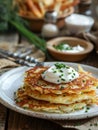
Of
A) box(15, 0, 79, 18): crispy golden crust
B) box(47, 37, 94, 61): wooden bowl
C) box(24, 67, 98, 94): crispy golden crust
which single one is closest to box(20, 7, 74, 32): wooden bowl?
box(15, 0, 79, 18): crispy golden crust

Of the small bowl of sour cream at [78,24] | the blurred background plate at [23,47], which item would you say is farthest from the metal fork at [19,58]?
the small bowl of sour cream at [78,24]

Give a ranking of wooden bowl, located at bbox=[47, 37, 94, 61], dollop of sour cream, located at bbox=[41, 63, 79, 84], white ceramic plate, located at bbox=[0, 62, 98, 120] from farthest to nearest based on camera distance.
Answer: wooden bowl, located at bbox=[47, 37, 94, 61] → dollop of sour cream, located at bbox=[41, 63, 79, 84] → white ceramic plate, located at bbox=[0, 62, 98, 120]

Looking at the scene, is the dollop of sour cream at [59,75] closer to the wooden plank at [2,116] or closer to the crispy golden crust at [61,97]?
the crispy golden crust at [61,97]

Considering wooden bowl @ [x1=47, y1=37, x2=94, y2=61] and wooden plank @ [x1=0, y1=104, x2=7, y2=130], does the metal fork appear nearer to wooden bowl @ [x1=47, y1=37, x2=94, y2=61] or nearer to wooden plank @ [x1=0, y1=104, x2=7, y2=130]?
wooden bowl @ [x1=47, y1=37, x2=94, y2=61]

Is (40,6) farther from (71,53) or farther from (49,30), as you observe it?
(71,53)

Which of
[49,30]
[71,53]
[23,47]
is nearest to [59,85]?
[71,53]

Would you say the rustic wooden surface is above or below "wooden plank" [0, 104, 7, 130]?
above

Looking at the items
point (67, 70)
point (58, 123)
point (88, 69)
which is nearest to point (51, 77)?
point (67, 70)
